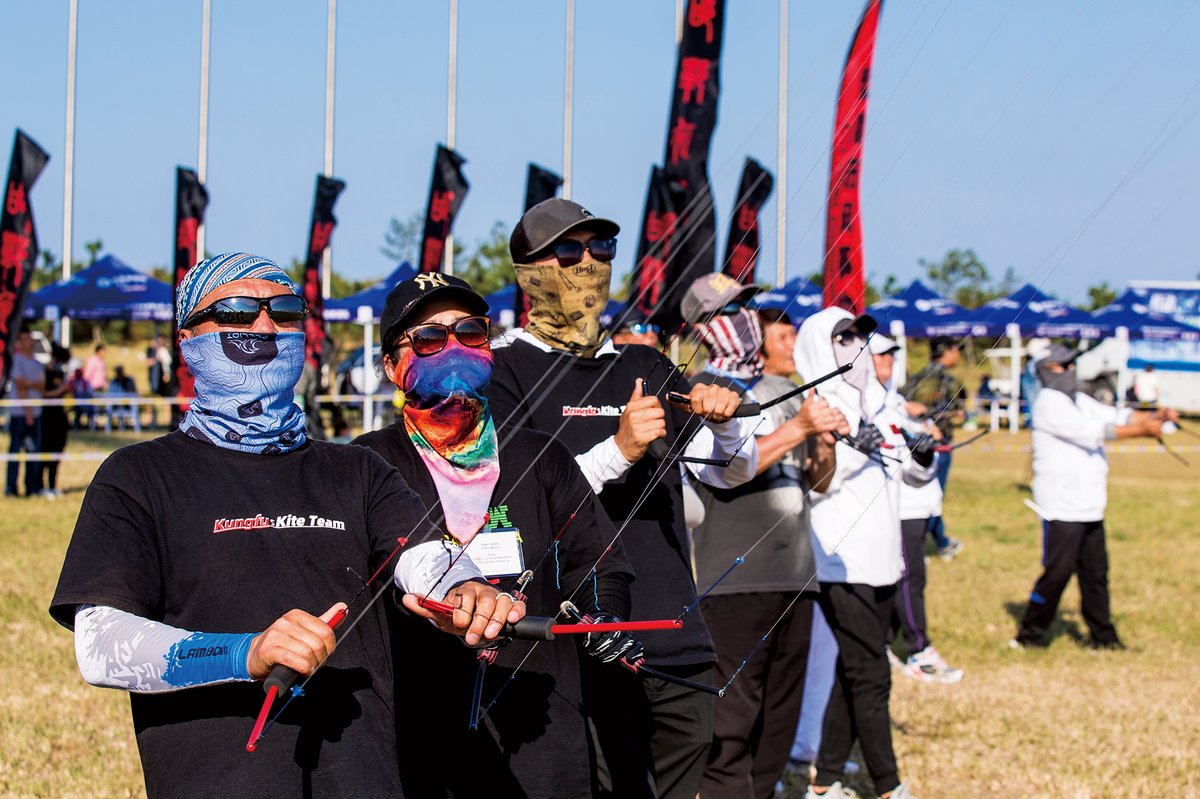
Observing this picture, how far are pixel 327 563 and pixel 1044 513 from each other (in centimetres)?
851

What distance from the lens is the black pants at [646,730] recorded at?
4.19 m

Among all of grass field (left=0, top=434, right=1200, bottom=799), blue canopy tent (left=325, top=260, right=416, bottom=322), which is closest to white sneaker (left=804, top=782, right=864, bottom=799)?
grass field (left=0, top=434, right=1200, bottom=799)

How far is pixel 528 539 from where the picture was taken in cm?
356

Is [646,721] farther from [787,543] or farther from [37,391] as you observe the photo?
[37,391]

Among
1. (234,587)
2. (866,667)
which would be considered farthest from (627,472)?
(866,667)

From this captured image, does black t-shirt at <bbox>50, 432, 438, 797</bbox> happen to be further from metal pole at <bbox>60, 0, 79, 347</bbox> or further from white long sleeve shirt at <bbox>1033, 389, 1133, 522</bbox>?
metal pole at <bbox>60, 0, 79, 347</bbox>

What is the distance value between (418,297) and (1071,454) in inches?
305

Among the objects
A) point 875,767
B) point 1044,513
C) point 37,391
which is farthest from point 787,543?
point 37,391

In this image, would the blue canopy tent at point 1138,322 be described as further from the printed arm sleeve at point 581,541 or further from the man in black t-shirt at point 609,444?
the printed arm sleeve at point 581,541

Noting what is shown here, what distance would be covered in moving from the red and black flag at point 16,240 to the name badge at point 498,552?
17.5m

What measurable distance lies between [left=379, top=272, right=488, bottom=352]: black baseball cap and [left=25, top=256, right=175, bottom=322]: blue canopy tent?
28.5 meters

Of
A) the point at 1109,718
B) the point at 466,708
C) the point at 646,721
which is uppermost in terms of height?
the point at 466,708

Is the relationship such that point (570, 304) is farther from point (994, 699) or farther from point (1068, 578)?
point (1068, 578)

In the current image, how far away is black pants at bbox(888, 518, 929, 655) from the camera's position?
30.8 feet
